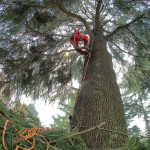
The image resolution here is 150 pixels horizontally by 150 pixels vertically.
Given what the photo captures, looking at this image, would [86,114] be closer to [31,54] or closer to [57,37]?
[31,54]

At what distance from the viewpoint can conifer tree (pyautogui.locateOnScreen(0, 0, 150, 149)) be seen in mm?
1884

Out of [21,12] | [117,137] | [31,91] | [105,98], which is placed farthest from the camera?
[31,91]

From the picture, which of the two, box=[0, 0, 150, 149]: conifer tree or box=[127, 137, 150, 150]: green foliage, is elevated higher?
box=[0, 0, 150, 149]: conifer tree

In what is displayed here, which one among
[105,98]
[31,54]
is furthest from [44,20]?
[105,98]

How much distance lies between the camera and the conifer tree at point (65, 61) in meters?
1.88

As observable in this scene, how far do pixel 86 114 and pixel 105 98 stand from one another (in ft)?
1.37

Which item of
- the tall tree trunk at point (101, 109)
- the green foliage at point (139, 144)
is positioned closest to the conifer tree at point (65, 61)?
the tall tree trunk at point (101, 109)

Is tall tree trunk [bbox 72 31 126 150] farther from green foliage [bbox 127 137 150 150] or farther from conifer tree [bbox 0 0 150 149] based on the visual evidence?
green foliage [bbox 127 137 150 150]

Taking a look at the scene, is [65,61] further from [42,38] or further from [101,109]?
[101,109]

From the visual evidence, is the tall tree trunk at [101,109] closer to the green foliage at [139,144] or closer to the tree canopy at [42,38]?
the green foliage at [139,144]

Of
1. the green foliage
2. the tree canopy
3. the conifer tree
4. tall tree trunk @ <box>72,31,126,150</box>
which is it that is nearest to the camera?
the green foliage

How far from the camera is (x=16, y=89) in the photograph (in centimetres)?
360

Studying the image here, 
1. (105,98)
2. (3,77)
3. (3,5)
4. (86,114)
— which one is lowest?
(86,114)

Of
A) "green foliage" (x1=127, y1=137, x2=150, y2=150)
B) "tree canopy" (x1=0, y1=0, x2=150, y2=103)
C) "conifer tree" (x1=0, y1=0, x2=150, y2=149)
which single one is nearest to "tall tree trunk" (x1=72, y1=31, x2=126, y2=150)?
"conifer tree" (x1=0, y1=0, x2=150, y2=149)
